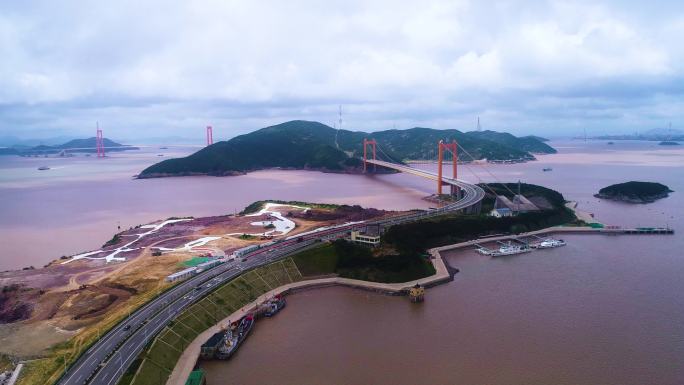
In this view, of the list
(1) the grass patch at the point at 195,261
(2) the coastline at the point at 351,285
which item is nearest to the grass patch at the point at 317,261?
(2) the coastline at the point at 351,285

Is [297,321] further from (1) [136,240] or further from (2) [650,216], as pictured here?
(2) [650,216]

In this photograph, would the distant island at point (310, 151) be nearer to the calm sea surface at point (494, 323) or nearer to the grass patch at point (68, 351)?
the calm sea surface at point (494, 323)

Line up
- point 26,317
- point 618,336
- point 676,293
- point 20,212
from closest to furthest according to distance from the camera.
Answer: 1. point 618,336
2. point 26,317
3. point 676,293
4. point 20,212

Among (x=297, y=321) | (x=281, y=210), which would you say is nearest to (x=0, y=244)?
(x=281, y=210)

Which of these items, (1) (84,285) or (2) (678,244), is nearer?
(1) (84,285)

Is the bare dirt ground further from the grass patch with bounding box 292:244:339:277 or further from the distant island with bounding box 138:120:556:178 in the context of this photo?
the distant island with bounding box 138:120:556:178

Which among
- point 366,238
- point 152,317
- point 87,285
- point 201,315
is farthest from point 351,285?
point 87,285

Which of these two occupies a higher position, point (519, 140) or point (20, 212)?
point (519, 140)

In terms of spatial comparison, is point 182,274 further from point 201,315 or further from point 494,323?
point 494,323
